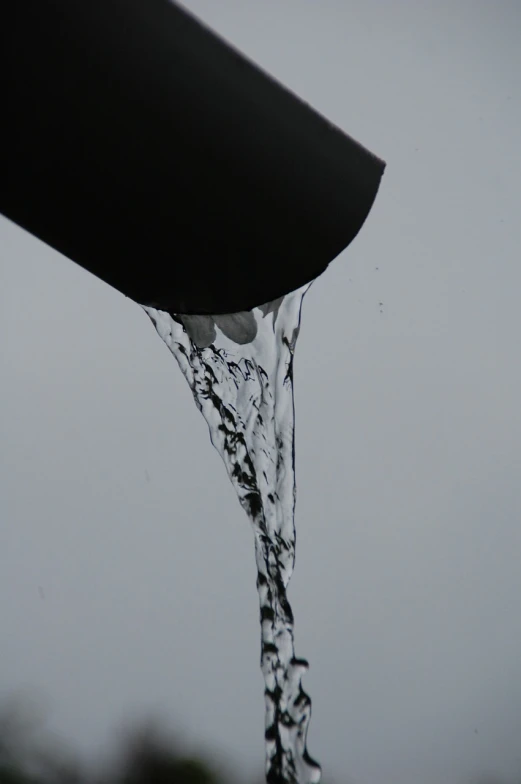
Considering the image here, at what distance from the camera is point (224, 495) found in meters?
1.11

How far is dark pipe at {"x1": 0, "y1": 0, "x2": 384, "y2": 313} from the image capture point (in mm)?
208

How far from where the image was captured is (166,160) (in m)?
0.22

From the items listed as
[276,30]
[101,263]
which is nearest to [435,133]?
[276,30]

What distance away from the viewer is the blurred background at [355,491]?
3.51 ft

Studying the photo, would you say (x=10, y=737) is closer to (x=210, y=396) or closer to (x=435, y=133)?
(x=210, y=396)

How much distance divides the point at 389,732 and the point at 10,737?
1.58 ft

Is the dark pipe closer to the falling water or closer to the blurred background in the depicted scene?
the falling water

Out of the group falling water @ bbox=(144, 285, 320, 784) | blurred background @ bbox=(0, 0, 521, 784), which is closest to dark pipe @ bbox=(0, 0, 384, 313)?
falling water @ bbox=(144, 285, 320, 784)

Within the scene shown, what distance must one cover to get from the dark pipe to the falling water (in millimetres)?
118

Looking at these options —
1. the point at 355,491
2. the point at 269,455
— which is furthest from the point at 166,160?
the point at 355,491

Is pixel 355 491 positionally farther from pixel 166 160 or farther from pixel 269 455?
pixel 166 160

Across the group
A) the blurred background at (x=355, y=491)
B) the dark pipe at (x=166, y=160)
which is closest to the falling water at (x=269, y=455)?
the dark pipe at (x=166, y=160)

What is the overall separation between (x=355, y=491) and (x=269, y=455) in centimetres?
62

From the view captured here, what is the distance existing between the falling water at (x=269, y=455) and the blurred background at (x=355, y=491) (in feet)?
1.76
